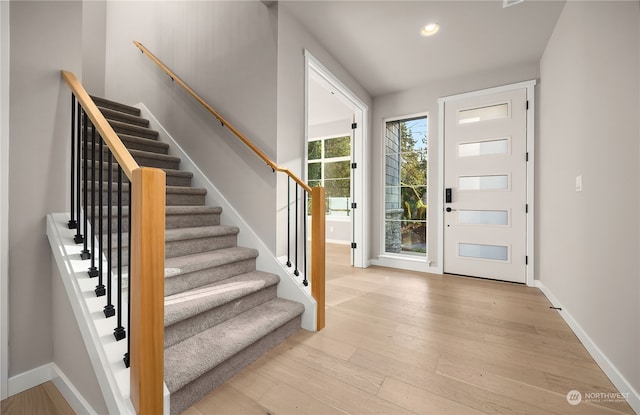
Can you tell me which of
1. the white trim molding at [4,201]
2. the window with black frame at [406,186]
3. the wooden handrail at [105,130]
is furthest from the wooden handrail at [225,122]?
the window with black frame at [406,186]

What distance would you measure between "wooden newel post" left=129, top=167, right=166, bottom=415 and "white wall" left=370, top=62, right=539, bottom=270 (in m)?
3.51

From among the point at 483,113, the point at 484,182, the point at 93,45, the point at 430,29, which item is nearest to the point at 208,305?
the point at 430,29

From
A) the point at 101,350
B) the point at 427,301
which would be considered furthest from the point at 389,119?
the point at 101,350

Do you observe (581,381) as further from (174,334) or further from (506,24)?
(506,24)

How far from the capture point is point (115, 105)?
3.28 metres

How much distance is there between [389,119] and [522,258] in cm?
253

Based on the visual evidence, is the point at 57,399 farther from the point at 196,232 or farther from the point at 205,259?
the point at 196,232

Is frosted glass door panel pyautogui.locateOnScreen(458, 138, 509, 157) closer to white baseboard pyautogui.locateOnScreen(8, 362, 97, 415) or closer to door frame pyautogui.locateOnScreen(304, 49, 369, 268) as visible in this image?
door frame pyautogui.locateOnScreen(304, 49, 369, 268)

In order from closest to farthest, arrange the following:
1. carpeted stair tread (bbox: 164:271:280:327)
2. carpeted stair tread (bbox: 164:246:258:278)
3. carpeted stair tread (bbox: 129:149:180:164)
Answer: carpeted stair tread (bbox: 164:271:280:327)
carpeted stair tread (bbox: 164:246:258:278)
carpeted stair tread (bbox: 129:149:180:164)

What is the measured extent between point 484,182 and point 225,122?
3.13 m

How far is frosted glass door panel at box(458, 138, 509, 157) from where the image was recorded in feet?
11.1

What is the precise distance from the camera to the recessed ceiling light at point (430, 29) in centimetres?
262

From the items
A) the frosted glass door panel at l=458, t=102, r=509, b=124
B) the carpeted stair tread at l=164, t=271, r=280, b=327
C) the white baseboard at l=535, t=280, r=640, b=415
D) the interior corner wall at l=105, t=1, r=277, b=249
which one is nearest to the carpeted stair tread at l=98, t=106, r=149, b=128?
the interior corner wall at l=105, t=1, r=277, b=249

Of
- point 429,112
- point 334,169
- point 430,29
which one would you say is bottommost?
point 334,169
